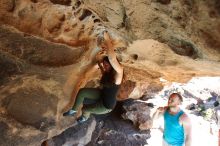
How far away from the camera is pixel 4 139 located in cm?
502

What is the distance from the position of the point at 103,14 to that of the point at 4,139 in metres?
2.74

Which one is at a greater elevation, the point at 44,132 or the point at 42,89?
the point at 42,89

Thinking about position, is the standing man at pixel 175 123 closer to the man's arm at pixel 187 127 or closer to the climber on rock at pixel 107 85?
the man's arm at pixel 187 127

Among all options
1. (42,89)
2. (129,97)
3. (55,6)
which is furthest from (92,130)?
(55,6)

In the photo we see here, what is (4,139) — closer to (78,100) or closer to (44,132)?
(44,132)

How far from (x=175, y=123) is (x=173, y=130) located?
0.45 feet

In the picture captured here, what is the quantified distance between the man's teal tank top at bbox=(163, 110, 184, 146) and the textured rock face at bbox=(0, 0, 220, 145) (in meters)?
0.77

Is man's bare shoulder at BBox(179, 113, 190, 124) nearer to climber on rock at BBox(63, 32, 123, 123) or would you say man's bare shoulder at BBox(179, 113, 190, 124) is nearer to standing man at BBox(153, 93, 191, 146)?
standing man at BBox(153, 93, 191, 146)

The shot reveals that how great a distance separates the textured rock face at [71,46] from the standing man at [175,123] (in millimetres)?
587

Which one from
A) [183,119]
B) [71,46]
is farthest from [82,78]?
[183,119]

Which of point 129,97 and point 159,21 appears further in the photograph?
point 129,97

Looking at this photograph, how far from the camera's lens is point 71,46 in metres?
4.69

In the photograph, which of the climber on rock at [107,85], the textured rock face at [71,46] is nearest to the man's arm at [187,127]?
the textured rock face at [71,46]

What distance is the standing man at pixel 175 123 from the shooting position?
418 cm
